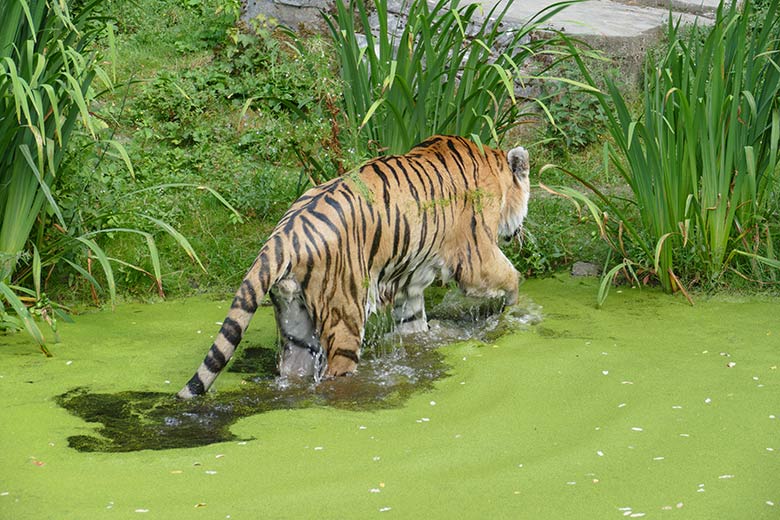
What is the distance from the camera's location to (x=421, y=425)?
4.78 metres

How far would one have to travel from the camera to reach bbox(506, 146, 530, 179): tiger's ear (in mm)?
6160

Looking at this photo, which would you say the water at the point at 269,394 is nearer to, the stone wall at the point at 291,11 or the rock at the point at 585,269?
the rock at the point at 585,269

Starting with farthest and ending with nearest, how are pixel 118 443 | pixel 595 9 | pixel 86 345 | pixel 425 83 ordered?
pixel 595 9, pixel 425 83, pixel 86 345, pixel 118 443

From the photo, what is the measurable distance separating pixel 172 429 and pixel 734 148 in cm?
372

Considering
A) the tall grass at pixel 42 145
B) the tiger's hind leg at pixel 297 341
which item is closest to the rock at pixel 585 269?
the tiger's hind leg at pixel 297 341

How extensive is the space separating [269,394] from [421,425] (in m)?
0.82

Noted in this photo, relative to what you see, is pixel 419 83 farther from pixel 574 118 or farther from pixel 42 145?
pixel 574 118

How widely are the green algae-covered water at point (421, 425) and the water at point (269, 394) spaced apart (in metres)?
0.01

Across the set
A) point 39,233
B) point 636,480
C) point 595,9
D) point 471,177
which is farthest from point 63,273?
point 595,9

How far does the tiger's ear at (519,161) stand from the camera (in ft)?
20.2

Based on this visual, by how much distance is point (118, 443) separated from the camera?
4566 mm

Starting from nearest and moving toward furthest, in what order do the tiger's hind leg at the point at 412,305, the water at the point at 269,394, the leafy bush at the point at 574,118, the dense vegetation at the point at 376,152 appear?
the water at the point at 269,394, the dense vegetation at the point at 376,152, the tiger's hind leg at the point at 412,305, the leafy bush at the point at 574,118

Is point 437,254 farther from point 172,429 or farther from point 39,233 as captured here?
point 39,233

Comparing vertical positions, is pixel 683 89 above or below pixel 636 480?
above
